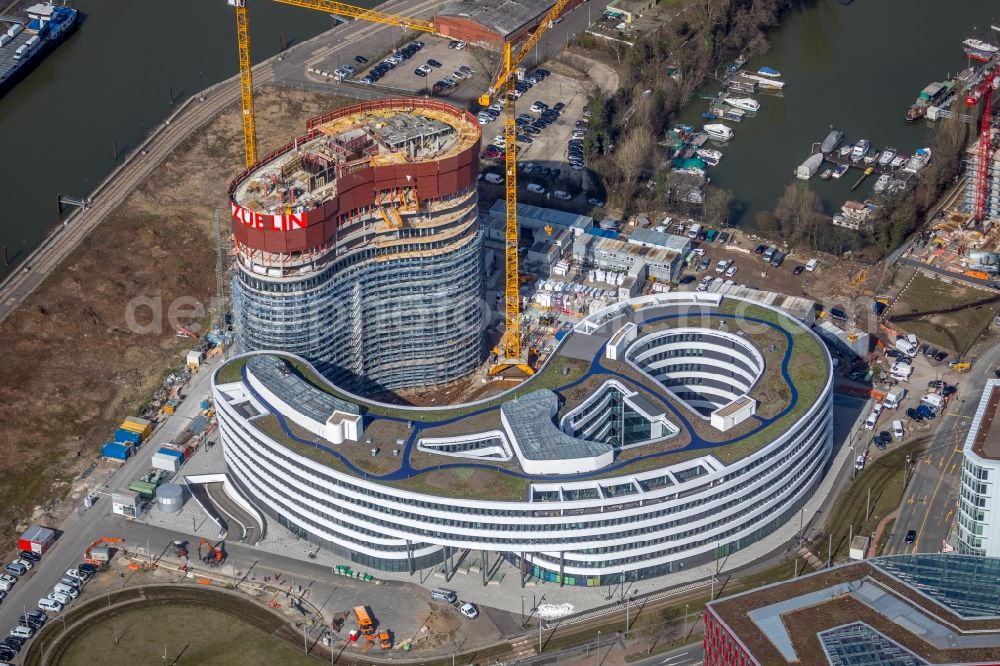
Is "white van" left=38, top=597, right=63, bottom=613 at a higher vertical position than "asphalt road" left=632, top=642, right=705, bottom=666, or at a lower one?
lower

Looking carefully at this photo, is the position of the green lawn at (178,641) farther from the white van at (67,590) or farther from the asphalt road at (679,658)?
the asphalt road at (679,658)

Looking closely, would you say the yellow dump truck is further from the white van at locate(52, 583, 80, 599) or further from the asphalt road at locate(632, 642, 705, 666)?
the white van at locate(52, 583, 80, 599)

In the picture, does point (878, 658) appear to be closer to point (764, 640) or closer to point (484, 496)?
point (764, 640)

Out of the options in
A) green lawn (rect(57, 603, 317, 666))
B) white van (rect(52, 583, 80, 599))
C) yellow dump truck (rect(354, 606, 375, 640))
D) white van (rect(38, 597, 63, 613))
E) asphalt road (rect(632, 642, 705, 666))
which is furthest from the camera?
white van (rect(52, 583, 80, 599))

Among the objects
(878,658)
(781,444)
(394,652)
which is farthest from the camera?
(781,444)

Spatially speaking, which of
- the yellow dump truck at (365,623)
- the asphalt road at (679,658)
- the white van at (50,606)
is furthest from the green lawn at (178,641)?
the asphalt road at (679,658)

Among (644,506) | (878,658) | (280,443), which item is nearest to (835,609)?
(878,658)

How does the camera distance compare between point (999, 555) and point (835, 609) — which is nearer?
point (835, 609)

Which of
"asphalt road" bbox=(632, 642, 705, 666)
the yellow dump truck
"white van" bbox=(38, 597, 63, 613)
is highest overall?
"asphalt road" bbox=(632, 642, 705, 666)

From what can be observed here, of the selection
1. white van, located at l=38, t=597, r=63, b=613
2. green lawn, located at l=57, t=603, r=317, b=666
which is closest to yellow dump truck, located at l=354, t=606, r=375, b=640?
green lawn, located at l=57, t=603, r=317, b=666
